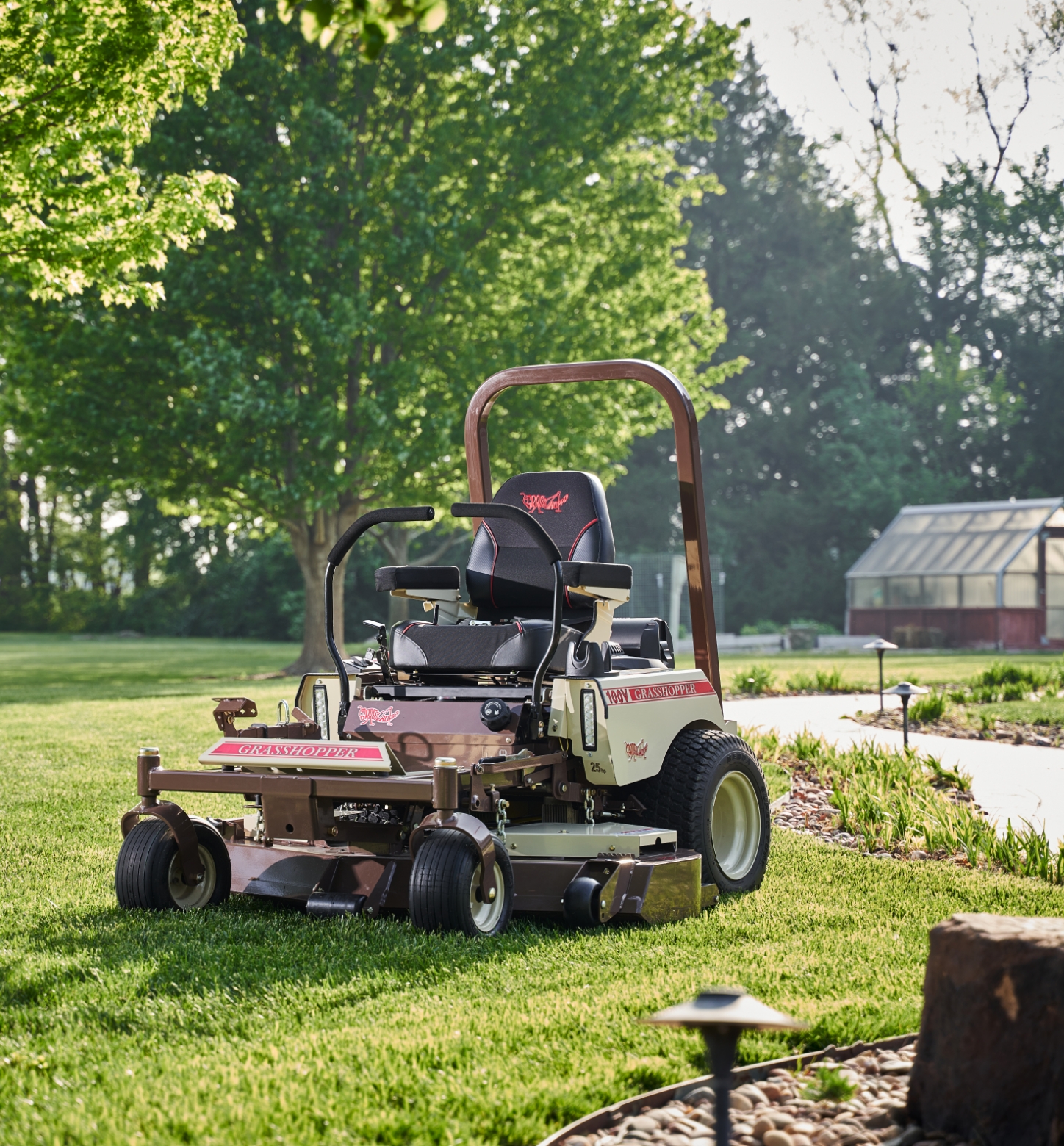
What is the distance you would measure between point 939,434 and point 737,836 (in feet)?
141

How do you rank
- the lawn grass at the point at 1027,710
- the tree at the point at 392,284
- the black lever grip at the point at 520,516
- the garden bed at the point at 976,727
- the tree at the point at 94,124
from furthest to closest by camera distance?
the tree at the point at 392,284 < the lawn grass at the point at 1027,710 < the garden bed at the point at 976,727 < the tree at the point at 94,124 < the black lever grip at the point at 520,516

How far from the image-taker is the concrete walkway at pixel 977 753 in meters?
8.17

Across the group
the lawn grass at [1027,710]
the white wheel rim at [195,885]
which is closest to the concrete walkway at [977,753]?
the lawn grass at [1027,710]

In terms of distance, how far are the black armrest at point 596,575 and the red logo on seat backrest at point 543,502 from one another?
757 millimetres

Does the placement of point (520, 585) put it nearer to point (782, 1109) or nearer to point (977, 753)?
point (782, 1109)

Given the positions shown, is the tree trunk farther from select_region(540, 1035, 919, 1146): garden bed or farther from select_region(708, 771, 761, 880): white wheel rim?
select_region(540, 1035, 919, 1146): garden bed

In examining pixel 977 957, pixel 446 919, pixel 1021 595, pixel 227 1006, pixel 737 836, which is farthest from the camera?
pixel 1021 595

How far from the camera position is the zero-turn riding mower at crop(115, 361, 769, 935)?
17.1ft

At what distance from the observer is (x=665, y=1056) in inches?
143

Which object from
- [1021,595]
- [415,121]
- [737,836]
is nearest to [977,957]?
[737,836]

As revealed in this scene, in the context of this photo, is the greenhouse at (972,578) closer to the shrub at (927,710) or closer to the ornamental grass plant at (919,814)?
the shrub at (927,710)

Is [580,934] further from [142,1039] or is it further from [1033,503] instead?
[1033,503]

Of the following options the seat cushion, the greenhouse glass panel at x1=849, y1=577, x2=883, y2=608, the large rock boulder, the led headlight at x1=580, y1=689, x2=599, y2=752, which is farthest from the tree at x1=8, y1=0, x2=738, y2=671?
the large rock boulder

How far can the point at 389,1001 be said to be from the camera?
13.6 feet
